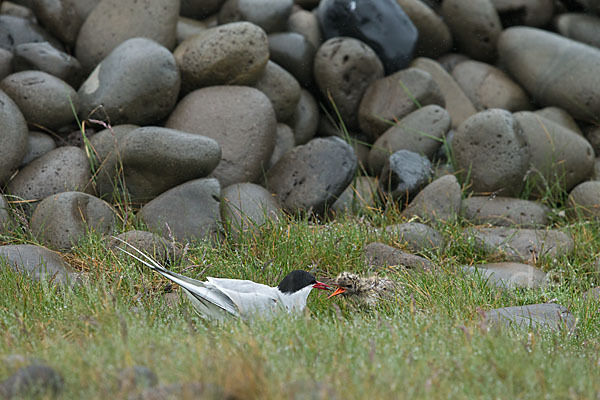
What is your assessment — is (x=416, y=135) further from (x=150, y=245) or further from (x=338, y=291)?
(x=338, y=291)

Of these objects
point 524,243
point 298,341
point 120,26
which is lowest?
point 524,243

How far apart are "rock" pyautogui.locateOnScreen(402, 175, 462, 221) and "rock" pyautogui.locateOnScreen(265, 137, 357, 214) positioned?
60cm

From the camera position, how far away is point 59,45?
6.82 meters

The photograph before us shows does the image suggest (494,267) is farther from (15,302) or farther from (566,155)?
(15,302)

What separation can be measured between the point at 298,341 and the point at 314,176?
11.0ft

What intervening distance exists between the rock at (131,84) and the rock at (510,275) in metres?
3.00

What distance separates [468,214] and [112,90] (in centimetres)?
325

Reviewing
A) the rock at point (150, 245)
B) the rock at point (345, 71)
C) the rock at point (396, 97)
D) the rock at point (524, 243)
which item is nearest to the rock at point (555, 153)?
the rock at point (396, 97)

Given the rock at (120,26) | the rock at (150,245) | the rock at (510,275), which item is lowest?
the rock at (510,275)

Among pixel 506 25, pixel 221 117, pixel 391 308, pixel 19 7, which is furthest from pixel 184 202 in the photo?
pixel 506 25

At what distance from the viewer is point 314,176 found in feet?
19.9

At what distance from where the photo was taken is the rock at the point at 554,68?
24.9ft

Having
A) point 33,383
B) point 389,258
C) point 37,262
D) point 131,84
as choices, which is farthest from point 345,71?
point 33,383

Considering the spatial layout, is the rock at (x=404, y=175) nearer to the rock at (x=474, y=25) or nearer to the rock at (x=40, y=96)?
the rock at (x=474, y=25)
